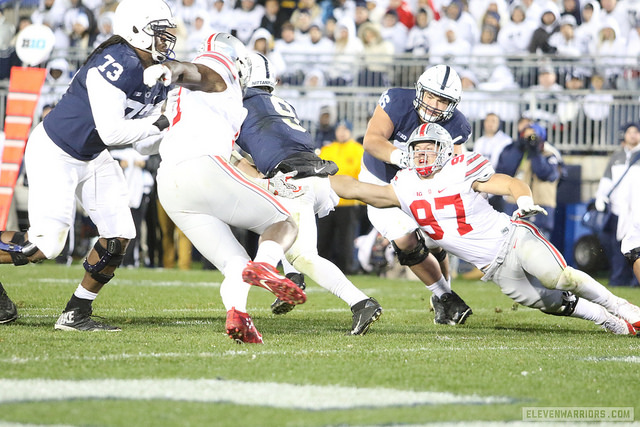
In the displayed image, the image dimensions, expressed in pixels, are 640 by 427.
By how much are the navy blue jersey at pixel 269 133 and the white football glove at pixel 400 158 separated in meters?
0.66

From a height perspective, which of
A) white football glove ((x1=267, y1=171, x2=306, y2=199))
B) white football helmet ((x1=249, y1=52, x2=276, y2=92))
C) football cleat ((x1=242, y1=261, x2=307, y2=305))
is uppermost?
white football helmet ((x1=249, y1=52, x2=276, y2=92))

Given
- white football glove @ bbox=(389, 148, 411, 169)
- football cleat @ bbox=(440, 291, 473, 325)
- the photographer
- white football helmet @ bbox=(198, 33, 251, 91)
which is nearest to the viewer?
white football helmet @ bbox=(198, 33, 251, 91)

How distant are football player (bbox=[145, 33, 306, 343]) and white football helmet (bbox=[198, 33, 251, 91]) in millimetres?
50

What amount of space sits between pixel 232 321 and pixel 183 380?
3.52 feet

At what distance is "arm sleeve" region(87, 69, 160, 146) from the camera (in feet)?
17.4

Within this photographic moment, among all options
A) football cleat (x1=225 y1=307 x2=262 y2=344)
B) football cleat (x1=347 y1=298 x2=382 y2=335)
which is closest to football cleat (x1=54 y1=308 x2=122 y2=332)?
football cleat (x1=225 y1=307 x2=262 y2=344)

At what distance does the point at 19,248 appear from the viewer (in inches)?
223

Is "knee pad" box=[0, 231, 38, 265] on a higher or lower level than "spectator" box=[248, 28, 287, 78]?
lower

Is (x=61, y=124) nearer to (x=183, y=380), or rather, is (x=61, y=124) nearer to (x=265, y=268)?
(x=265, y=268)

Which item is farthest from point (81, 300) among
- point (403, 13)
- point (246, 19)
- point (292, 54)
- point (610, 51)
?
point (403, 13)

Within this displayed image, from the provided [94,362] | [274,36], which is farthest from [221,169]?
[274,36]

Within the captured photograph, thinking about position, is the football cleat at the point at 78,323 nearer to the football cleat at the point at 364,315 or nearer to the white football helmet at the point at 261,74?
the football cleat at the point at 364,315

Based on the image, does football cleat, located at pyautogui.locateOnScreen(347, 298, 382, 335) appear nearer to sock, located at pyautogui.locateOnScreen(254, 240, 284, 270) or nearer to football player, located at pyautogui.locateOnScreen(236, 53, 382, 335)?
football player, located at pyautogui.locateOnScreen(236, 53, 382, 335)

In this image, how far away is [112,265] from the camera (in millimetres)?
5867
